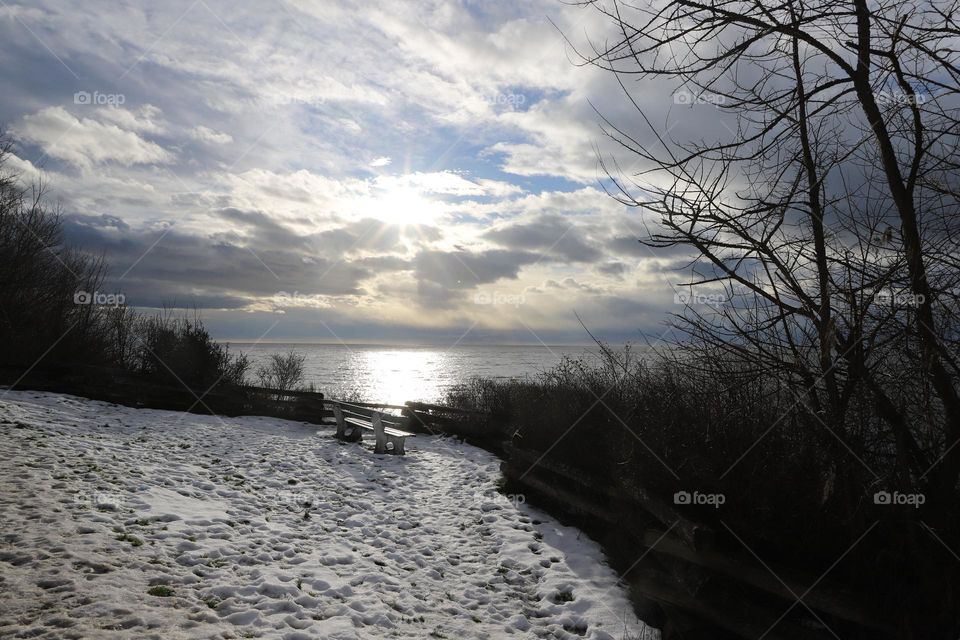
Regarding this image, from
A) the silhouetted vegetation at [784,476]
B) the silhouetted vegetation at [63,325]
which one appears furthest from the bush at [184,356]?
the silhouetted vegetation at [784,476]

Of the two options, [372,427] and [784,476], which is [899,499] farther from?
[372,427]

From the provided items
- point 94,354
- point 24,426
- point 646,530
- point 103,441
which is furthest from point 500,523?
point 94,354

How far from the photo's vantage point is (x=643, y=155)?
3273 millimetres

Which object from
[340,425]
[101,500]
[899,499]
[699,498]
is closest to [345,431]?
[340,425]

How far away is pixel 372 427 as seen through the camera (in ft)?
43.0

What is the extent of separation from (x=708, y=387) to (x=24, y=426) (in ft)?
38.5

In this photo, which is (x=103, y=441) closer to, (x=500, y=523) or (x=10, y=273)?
(x=500, y=523)

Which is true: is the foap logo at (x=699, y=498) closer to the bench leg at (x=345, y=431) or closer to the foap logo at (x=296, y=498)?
the foap logo at (x=296, y=498)

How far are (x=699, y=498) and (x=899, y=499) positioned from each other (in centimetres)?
172

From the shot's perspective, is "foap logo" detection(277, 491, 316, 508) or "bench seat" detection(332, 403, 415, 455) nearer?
"foap logo" detection(277, 491, 316, 508)

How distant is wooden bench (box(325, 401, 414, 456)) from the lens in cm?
1254

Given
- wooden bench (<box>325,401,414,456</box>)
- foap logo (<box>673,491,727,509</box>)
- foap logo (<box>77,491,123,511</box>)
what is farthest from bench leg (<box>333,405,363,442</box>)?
foap logo (<box>673,491,727,509</box>)

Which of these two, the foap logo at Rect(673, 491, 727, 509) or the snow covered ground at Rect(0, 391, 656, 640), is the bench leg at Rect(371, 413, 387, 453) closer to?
the snow covered ground at Rect(0, 391, 656, 640)

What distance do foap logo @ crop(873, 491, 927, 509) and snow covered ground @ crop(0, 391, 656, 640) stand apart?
2.62 metres
